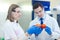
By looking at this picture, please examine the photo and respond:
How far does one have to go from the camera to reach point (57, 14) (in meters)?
1.11

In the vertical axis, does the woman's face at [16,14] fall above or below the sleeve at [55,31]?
Result: above

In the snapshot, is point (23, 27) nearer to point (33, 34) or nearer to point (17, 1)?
point (33, 34)

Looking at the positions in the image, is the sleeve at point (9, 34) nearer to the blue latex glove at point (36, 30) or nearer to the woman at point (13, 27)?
the woman at point (13, 27)

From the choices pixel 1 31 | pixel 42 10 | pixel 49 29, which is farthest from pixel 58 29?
pixel 1 31

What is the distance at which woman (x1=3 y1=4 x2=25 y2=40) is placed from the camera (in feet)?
3.15

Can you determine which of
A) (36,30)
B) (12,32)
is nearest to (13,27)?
(12,32)

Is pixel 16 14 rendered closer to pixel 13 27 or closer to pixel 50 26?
pixel 13 27

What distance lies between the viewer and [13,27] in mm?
977

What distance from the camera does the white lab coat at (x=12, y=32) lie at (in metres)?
0.96

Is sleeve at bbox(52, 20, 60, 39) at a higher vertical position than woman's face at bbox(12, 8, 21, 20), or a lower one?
lower

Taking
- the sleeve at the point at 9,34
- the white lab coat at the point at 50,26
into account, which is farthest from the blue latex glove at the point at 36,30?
the sleeve at the point at 9,34

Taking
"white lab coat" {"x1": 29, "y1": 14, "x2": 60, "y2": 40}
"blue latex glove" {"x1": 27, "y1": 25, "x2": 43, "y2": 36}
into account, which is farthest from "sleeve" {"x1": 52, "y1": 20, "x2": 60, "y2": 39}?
"blue latex glove" {"x1": 27, "y1": 25, "x2": 43, "y2": 36}

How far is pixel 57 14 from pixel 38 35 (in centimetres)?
27

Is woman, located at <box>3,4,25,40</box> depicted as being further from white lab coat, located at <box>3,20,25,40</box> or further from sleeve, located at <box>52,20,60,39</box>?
sleeve, located at <box>52,20,60,39</box>
